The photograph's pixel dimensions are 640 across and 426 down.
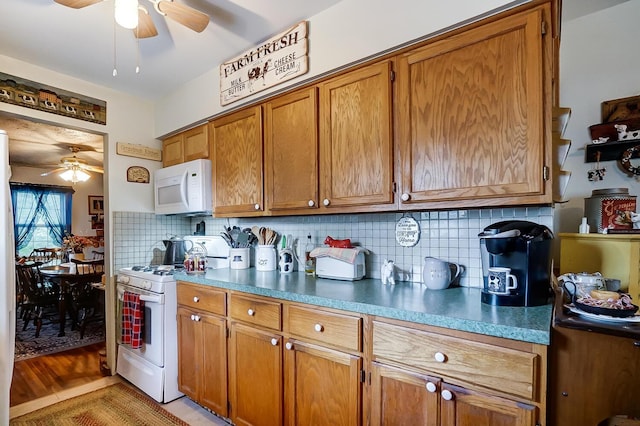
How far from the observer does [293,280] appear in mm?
1911

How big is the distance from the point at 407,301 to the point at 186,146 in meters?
2.26

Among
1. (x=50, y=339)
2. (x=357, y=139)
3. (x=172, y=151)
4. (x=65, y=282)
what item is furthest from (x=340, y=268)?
(x=50, y=339)

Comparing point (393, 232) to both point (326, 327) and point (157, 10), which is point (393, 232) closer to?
point (326, 327)

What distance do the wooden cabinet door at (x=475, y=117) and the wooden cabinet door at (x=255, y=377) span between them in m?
1.04

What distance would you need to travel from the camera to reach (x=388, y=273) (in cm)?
177

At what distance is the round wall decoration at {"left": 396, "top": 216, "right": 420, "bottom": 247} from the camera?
5.88 ft

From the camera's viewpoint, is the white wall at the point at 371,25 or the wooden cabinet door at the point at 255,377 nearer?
the white wall at the point at 371,25

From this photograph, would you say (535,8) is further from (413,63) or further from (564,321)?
(564,321)

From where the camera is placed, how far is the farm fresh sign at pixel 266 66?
6.06ft

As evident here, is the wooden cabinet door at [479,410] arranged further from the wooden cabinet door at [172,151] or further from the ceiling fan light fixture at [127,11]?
the wooden cabinet door at [172,151]

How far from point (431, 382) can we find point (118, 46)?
→ 8.49 feet

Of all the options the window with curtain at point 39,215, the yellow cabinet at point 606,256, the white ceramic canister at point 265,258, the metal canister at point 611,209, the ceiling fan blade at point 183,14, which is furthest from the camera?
the window with curtain at point 39,215

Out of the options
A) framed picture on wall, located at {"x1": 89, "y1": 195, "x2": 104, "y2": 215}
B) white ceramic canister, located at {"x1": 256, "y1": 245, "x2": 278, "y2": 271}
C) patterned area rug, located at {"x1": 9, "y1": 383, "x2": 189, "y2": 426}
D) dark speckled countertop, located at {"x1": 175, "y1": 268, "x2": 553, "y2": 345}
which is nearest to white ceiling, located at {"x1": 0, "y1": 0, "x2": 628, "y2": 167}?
white ceramic canister, located at {"x1": 256, "y1": 245, "x2": 278, "y2": 271}

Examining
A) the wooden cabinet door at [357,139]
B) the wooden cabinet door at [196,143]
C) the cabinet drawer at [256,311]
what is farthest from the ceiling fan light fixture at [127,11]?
the cabinet drawer at [256,311]
